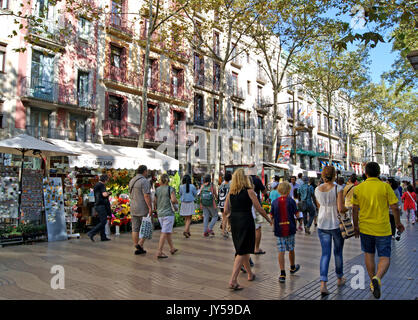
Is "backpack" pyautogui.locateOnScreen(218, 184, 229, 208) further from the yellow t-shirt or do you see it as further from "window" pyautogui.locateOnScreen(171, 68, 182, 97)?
"window" pyautogui.locateOnScreen(171, 68, 182, 97)

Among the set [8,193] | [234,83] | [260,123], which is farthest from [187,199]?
[260,123]

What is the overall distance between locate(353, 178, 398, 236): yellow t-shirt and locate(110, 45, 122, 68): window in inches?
844

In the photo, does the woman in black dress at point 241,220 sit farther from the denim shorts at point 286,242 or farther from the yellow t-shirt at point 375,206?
the yellow t-shirt at point 375,206

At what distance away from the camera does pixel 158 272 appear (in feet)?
21.1

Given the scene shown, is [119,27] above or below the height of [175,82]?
above

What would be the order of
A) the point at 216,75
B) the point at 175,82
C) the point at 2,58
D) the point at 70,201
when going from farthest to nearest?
the point at 216,75 < the point at 175,82 < the point at 2,58 < the point at 70,201

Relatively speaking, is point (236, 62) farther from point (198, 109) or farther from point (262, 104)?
point (198, 109)

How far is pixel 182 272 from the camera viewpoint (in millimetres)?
6453

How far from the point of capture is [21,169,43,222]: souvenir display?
995 cm

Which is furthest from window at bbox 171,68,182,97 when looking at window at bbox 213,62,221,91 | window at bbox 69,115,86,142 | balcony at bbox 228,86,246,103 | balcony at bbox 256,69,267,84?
balcony at bbox 256,69,267,84

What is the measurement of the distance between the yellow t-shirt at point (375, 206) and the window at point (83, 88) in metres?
19.2

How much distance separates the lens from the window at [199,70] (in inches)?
1188

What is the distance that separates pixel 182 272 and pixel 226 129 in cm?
2649

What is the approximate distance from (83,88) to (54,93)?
2.30m
